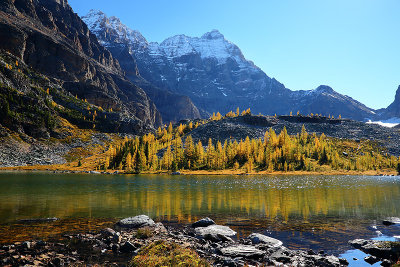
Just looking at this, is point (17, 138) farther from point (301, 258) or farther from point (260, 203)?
point (301, 258)

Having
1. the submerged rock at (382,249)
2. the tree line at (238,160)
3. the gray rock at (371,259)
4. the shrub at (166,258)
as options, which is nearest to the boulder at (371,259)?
the gray rock at (371,259)

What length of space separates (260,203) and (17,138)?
7756 inches

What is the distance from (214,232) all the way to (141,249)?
7837mm

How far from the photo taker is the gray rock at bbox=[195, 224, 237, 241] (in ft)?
69.7

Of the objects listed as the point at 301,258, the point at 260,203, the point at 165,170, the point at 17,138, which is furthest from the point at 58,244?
the point at 17,138

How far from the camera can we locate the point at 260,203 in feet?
135

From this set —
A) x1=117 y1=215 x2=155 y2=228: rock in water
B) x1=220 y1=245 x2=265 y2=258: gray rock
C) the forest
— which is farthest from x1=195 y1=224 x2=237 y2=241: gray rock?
the forest

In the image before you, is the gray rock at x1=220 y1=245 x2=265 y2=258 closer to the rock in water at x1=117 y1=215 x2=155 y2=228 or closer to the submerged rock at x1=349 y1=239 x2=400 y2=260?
the submerged rock at x1=349 y1=239 x2=400 y2=260

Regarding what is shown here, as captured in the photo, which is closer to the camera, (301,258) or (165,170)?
(301,258)

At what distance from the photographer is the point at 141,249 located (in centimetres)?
1634

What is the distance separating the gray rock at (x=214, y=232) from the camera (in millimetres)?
21234

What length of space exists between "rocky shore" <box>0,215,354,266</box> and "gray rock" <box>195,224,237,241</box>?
8 centimetres

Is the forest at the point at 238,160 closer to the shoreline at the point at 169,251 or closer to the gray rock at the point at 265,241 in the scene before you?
the shoreline at the point at 169,251

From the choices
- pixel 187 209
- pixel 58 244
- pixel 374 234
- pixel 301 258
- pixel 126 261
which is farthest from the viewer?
pixel 187 209
